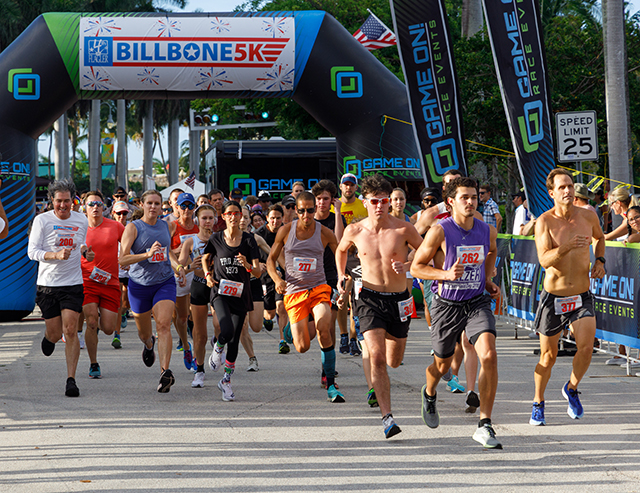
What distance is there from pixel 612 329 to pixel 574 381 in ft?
9.44

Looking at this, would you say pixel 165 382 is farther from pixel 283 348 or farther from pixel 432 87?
pixel 432 87

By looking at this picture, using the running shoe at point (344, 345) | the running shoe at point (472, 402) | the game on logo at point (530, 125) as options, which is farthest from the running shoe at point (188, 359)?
the game on logo at point (530, 125)

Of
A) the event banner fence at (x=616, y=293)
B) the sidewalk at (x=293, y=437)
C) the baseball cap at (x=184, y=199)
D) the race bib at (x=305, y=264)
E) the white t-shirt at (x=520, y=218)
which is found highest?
the baseball cap at (x=184, y=199)

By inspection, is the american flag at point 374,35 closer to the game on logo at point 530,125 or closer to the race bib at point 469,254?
the game on logo at point 530,125

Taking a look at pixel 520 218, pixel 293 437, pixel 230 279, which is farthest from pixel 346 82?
pixel 293 437

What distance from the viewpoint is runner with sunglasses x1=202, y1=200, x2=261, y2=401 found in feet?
26.1

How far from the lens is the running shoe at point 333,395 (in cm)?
769

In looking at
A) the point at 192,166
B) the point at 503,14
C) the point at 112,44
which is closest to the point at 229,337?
the point at 503,14

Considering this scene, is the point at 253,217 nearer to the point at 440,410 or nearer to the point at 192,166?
the point at 440,410

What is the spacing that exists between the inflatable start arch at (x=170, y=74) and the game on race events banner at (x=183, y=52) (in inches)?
0.7

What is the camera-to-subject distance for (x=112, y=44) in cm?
1345

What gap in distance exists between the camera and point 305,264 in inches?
319

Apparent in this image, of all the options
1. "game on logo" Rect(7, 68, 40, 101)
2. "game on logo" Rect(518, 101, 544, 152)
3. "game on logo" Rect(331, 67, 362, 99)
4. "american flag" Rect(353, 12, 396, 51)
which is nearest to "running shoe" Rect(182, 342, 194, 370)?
"game on logo" Rect(518, 101, 544, 152)

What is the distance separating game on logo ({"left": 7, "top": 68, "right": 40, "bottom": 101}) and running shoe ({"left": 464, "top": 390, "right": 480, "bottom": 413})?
9417 millimetres
